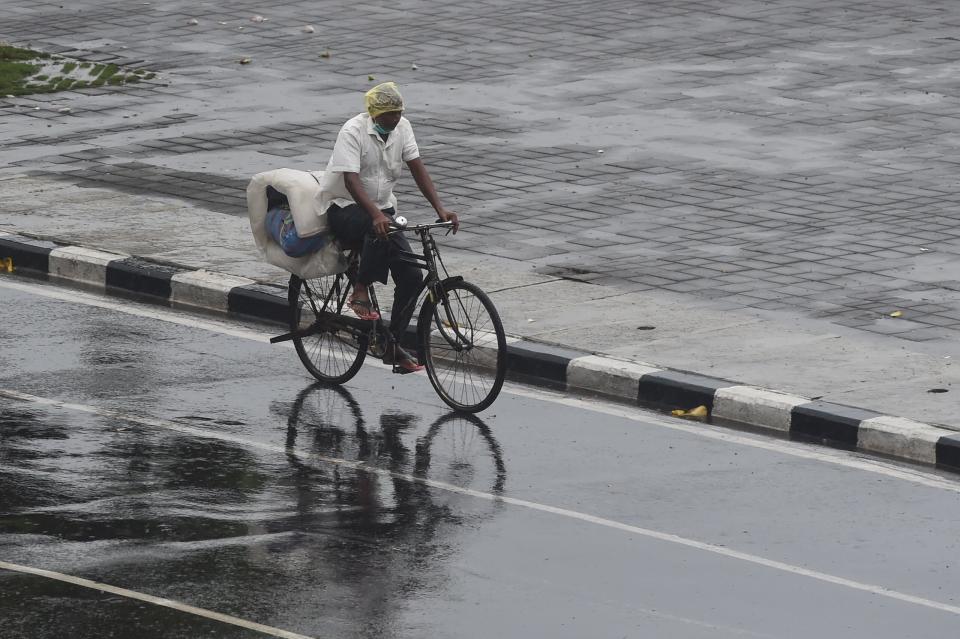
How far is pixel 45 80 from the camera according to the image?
19859 mm

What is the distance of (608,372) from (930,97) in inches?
378

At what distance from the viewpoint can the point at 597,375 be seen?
10.9 m

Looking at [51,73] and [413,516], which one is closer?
[413,516]

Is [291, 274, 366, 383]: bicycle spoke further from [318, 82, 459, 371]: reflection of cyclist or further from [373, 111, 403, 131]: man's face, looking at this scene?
[373, 111, 403, 131]: man's face

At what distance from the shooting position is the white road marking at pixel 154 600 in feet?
22.8

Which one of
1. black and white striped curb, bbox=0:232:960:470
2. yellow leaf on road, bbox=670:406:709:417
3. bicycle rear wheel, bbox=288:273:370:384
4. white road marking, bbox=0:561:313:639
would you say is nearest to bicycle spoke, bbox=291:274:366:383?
bicycle rear wheel, bbox=288:273:370:384

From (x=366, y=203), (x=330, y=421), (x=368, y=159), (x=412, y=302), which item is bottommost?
(x=330, y=421)

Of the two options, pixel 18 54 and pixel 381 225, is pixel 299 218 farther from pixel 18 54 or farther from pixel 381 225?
pixel 18 54

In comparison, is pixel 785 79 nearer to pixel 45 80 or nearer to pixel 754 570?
pixel 45 80

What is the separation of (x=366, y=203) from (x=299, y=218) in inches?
21.6

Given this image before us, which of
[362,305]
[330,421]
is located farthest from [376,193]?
[330,421]

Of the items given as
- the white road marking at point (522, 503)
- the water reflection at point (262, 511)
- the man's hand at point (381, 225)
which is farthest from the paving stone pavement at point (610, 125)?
the white road marking at point (522, 503)

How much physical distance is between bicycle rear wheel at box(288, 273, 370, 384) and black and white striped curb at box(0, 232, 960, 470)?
0.98 metres

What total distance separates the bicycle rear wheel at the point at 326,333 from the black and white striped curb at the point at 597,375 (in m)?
0.98
